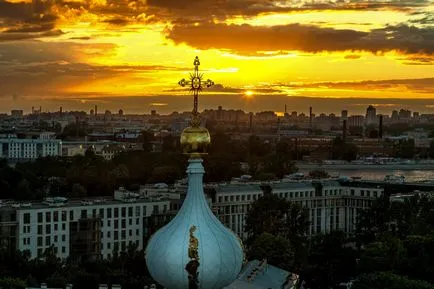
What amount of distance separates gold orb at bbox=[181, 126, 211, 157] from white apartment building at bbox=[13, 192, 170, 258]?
2150 centimetres

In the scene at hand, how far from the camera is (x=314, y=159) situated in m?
79.0

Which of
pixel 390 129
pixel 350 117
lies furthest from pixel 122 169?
pixel 350 117

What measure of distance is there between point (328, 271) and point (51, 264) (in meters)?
6.53

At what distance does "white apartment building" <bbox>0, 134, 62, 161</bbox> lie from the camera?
83.4 meters

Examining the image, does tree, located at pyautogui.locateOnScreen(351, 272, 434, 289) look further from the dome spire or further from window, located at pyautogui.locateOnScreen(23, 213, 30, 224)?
window, located at pyautogui.locateOnScreen(23, 213, 30, 224)

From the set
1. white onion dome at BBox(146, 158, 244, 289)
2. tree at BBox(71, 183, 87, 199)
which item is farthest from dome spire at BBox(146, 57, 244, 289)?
tree at BBox(71, 183, 87, 199)

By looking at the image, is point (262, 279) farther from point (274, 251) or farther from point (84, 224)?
point (84, 224)

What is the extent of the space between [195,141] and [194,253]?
837mm

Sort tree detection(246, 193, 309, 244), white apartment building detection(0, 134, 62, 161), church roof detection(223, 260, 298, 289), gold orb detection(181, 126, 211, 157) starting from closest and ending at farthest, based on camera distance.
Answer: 1. gold orb detection(181, 126, 211, 157)
2. church roof detection(223, 260, 298, 289)
3. tree detection(246, 193, 309, 244)
4. white apartment building detection(0, 134, 62, 161)

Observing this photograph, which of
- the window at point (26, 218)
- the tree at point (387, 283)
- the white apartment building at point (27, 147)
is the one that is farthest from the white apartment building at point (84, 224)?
the white apartment building at point (27, 147)

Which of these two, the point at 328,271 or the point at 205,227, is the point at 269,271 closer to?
the point at 328,271

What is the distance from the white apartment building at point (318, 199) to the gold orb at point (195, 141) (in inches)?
1111

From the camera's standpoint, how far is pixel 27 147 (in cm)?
8544

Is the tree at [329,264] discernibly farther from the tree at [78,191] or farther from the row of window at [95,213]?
the tree at [78,191]
